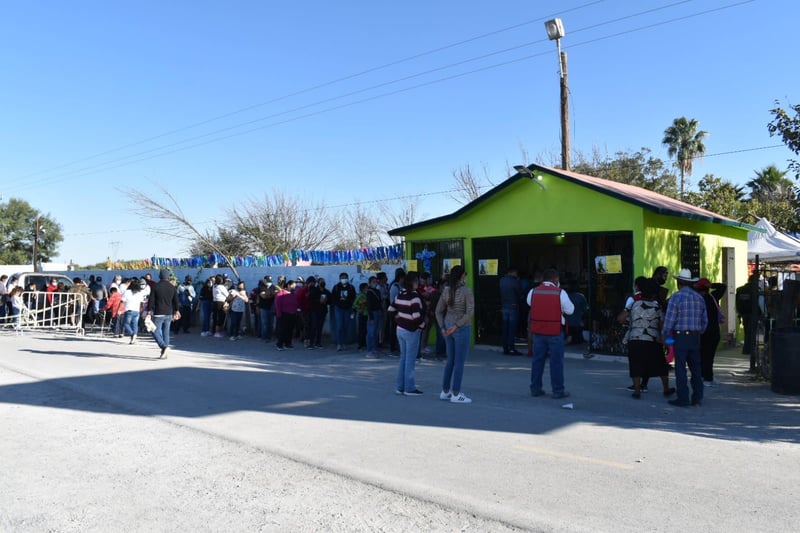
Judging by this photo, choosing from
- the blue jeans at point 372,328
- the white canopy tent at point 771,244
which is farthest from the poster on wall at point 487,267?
the white canopy tent at point 771,244

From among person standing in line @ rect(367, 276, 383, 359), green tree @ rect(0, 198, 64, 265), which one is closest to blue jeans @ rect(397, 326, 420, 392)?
person standing in line @ rect(367, 276, 383, 359)

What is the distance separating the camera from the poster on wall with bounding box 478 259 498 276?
48.7 ft

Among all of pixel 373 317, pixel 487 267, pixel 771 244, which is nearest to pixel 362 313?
pixel 373 317

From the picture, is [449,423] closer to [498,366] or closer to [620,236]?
[498,366]

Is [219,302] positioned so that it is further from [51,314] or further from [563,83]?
[563,83]

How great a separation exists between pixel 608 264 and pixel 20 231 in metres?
61.4

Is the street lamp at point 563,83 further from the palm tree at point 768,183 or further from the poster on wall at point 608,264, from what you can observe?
the palm tree at point 768,183

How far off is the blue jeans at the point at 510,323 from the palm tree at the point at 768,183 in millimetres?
29105

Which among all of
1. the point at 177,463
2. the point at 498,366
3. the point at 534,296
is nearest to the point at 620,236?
the point at 498,366

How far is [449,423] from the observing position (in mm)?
7445

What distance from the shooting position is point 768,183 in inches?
1481

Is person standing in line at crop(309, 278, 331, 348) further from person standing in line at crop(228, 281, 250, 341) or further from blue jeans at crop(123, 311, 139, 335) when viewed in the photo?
blue jeans at crop(123, 311, 139, 335)

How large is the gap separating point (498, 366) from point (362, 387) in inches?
130

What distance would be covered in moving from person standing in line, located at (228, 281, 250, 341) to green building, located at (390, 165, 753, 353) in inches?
205
